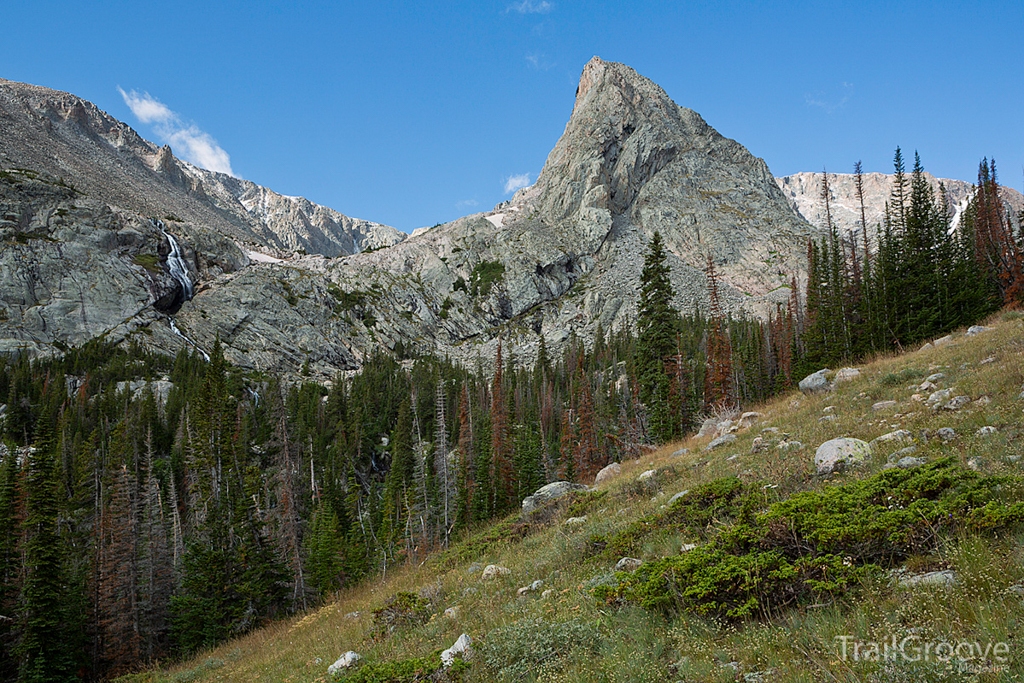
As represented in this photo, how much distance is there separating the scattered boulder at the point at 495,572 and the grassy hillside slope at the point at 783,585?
0.20 metres

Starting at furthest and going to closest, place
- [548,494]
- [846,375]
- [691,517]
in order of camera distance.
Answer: [548,494] → [846,375] → [691,517]

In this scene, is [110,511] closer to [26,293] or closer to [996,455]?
[996,455]

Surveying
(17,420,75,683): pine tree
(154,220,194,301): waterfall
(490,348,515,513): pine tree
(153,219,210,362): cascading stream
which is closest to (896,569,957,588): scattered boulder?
(17,420,75,683): pine tree

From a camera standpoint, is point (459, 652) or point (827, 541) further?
point (459, 652)

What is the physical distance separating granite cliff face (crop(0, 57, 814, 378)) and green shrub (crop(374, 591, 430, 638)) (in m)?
125

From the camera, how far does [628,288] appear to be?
154875 millimetres

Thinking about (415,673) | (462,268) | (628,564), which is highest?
(462,268)

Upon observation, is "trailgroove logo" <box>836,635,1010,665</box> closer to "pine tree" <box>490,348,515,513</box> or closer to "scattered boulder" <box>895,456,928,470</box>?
"scattered boulder" <box>895,456,928,470</box>

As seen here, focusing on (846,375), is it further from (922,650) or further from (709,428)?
(922,650)

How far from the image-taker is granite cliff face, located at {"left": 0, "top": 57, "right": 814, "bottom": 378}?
413 feet

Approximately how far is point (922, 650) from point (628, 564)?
512 centimetres

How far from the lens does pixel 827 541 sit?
18.3 feet

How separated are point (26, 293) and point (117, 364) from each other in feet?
112

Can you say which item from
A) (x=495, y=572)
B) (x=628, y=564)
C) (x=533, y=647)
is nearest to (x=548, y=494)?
(x=495, y=572)
